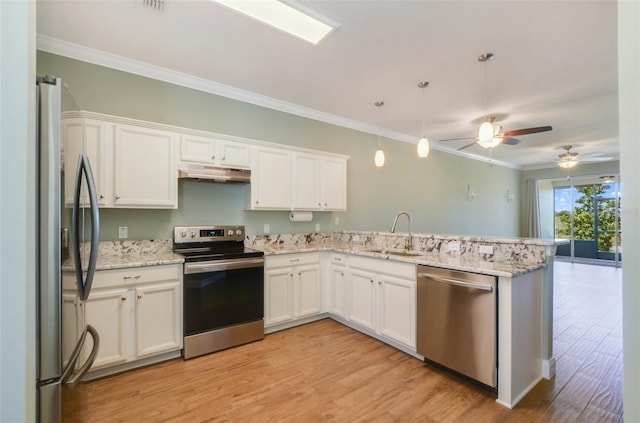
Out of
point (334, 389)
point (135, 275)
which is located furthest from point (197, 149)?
point (334, 389)

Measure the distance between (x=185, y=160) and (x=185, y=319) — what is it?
156 centimetres

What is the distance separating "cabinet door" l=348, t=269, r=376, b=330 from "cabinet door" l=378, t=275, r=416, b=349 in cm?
11

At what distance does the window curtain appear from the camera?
878 centimetres

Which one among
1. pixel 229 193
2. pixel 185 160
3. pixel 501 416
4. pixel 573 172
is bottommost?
pixel 501 416

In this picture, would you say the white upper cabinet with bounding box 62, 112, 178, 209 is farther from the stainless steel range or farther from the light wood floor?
the light wood floor

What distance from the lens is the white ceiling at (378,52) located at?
2227 millimetres

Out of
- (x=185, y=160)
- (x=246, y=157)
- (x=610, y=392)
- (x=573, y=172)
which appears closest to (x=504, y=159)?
(x=573, y=172)

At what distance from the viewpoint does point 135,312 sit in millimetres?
2434

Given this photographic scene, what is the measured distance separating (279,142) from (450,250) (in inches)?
Result: 100

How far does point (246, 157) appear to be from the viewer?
3318 millimetres

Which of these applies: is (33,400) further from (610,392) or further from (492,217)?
(492,217)

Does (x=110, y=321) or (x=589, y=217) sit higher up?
(x=589, y=217)

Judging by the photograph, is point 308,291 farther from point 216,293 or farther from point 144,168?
point 144,168

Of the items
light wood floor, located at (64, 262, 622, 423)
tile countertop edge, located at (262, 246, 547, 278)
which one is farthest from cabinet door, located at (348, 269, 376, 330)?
tile countertop edge, located at (262, 246, 547, 278)
